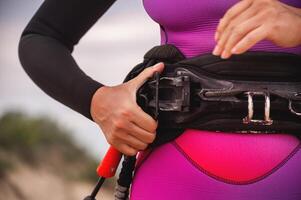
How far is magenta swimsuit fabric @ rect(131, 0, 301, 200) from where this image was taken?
80cm

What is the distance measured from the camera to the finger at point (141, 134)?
81 cm

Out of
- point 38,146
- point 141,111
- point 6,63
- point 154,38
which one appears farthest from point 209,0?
point 38,146

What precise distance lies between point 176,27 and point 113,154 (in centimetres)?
21

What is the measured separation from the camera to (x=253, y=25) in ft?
2.33

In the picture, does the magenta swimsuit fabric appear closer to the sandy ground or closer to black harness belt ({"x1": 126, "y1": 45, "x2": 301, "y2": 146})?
black harness belt ({"x1": 126, "y1": 45, "x2": 301, "y2": 146})

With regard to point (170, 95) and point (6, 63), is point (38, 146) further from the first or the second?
point (170, 95)

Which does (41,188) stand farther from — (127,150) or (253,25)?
(253,25)

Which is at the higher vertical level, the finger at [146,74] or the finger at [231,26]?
the finger at [231,26]

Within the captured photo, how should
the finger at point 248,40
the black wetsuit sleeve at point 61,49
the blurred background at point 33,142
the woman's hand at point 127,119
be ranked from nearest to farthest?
1. the finger at point 248,40
2. the woman's hand at point 127,119
3. the black wetsuit sleeve at point 61,49
4. the blurred background at point 33,142

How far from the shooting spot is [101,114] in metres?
0.86

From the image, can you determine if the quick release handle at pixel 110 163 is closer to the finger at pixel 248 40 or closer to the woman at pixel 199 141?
the woman at pixel 199 141

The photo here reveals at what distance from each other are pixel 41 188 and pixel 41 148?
10.2 inches

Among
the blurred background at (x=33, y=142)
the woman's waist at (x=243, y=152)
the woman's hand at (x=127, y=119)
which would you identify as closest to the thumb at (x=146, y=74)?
the woman's hand at (x=127, y=119)

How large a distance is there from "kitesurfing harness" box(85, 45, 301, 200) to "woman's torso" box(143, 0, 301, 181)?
0.01m
